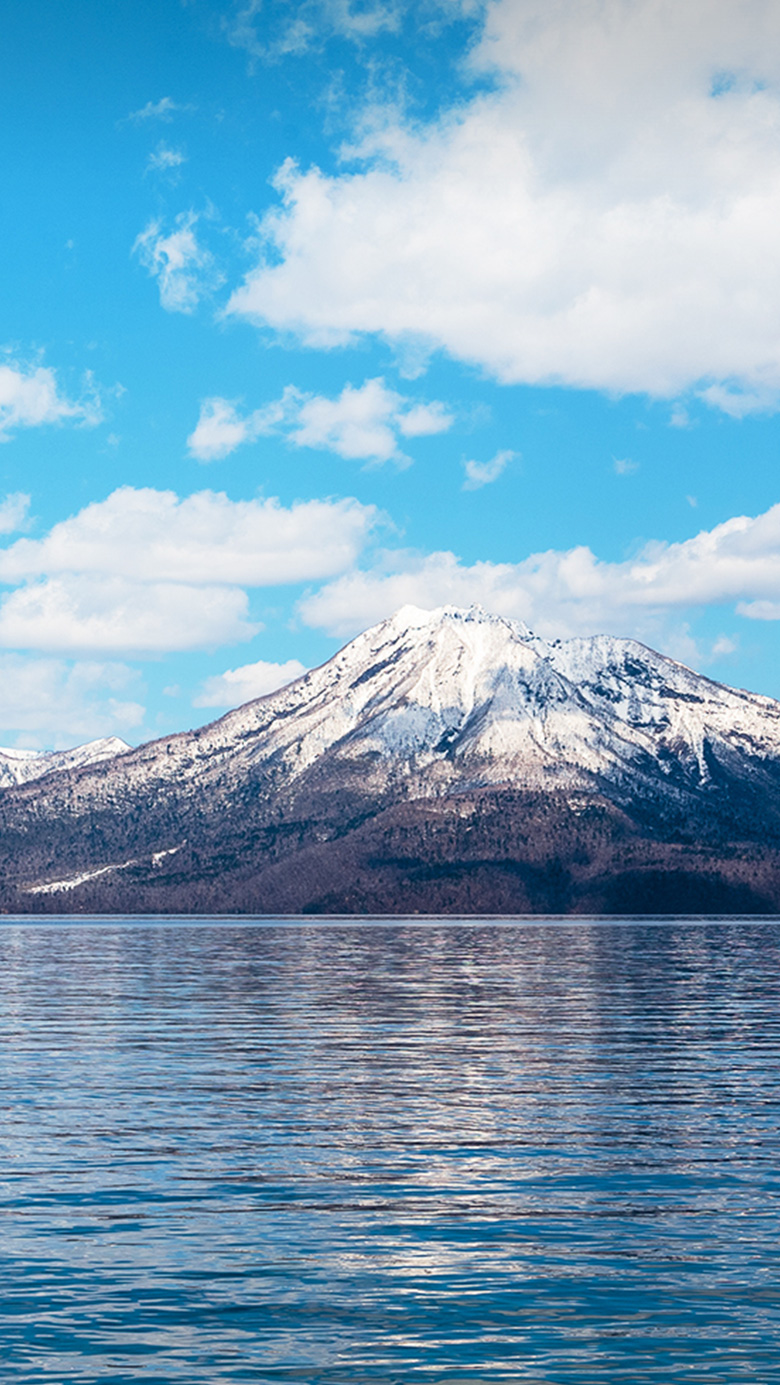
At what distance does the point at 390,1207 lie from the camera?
38.6 m

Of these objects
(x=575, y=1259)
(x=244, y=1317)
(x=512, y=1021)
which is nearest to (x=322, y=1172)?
(x=575, y=1259)

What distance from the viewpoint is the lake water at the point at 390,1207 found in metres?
27.3

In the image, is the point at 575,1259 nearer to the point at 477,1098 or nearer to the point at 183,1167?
the point at 183,1167

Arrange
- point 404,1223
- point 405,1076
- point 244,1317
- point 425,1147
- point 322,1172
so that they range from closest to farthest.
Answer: point 244,1317 → point 404,1223 → point 322,1172 → point 425,1147 → point 405,1076

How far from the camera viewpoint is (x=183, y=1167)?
43844 mm

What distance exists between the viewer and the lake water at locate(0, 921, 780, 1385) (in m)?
27.3

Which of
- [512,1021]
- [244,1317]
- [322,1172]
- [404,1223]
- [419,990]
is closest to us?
[244,1317]

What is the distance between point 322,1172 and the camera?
43.2 meters

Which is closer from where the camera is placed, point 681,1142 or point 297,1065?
point 681,1142

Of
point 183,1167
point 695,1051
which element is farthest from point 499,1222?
point 695,1051

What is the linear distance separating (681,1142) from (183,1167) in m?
15.6

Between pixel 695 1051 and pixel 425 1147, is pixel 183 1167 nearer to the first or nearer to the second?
pixel 425 1147

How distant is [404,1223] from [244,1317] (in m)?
8.23

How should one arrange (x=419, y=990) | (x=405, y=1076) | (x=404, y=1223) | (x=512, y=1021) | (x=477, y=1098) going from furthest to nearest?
(x=419, y=990), (x=512, y=1021), (x=405, y=1076), (x=477, y=1098), (x=404, y=1223)
